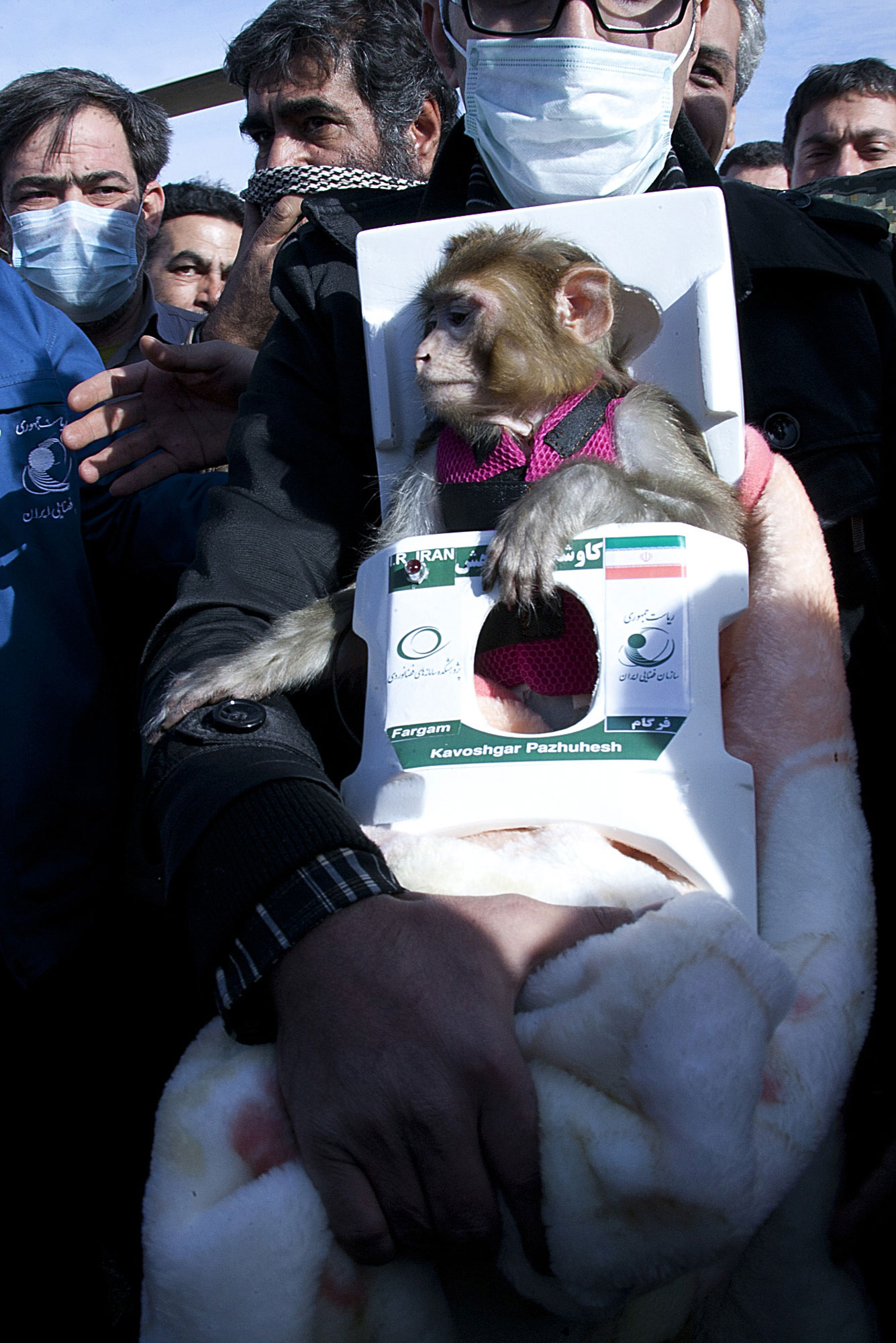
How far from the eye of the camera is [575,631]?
1532mm

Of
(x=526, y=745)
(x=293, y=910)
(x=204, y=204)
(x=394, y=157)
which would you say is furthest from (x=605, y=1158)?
(x=204, y=204)

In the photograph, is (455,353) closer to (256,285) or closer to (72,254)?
(256,285)

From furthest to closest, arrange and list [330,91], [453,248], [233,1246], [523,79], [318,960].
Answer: [330,91] < [523,79] < [453,248] < [318,960] < [233,1246]

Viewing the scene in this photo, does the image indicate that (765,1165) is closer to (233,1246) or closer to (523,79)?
(233,1246)

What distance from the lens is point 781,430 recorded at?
69.1 inches

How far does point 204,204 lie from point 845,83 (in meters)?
3.05

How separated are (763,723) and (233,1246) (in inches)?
34.7

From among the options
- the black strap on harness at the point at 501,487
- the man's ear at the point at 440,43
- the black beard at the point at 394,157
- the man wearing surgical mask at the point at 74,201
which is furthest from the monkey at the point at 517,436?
the man wearing surgical mask at the point at 74,201

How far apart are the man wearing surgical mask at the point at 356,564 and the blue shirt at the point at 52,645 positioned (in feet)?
1.64

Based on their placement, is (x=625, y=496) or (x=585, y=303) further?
(x=585, y=303)

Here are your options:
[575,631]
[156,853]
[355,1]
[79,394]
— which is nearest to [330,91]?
[355,1]

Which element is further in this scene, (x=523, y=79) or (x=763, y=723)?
(x=523, y=79)

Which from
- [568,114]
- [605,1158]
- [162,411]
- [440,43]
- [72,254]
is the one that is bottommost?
[605,1158]

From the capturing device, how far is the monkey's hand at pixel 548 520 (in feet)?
4.66
